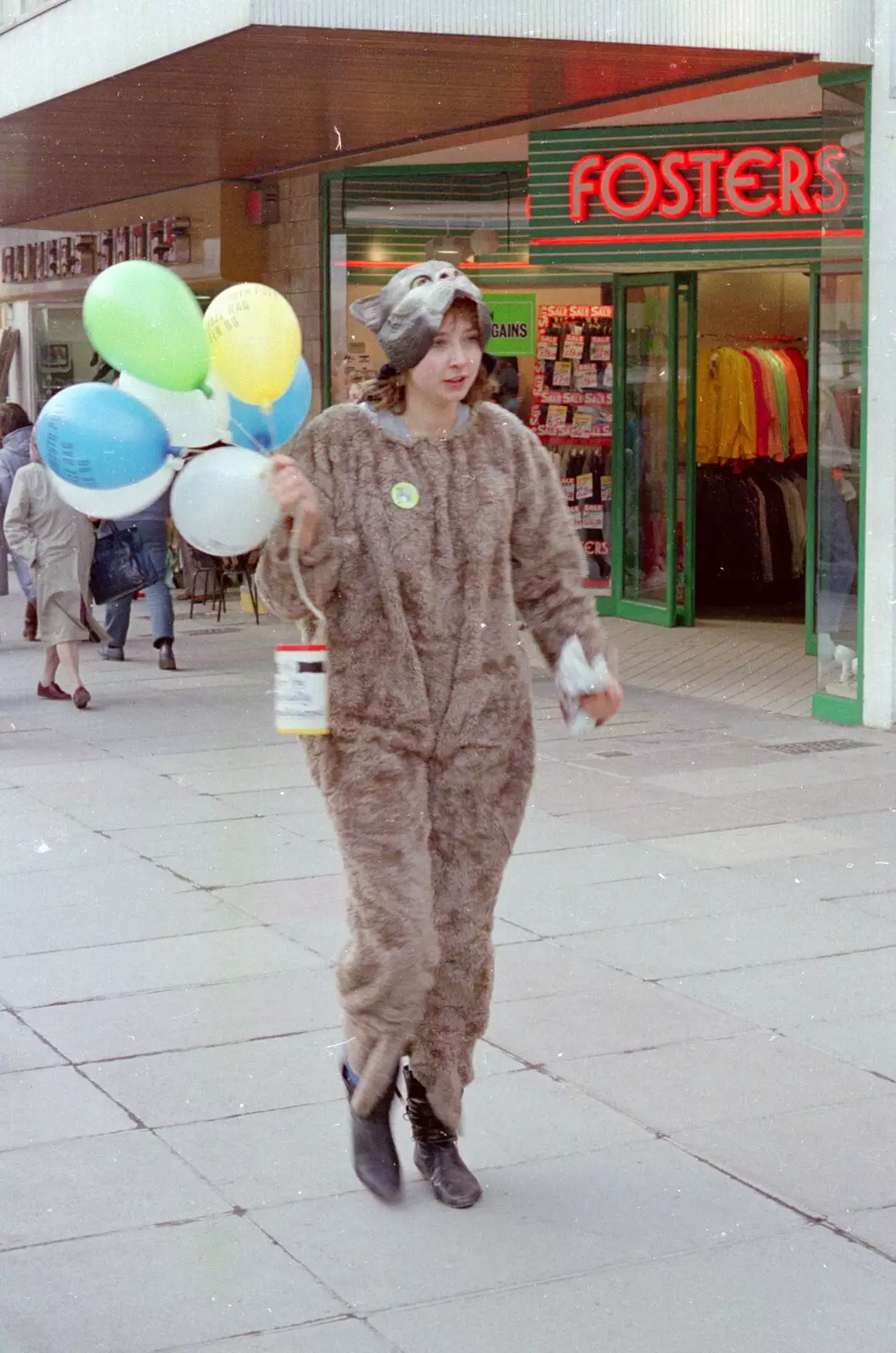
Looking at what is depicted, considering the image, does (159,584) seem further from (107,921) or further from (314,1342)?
(314,1342)

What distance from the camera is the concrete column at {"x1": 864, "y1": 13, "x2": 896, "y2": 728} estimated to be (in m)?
9.89

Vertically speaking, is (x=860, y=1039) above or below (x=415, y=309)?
below

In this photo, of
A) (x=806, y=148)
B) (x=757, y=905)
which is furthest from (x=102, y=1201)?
(x=806, y=148)

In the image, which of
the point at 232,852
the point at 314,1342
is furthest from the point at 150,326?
the point at 232,852

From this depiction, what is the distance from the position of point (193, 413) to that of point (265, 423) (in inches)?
6.4

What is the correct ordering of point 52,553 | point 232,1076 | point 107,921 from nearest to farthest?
1. point 232,1076
2. point 107,921
3. point 52,553

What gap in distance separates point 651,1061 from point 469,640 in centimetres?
150

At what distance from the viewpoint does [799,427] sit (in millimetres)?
15203

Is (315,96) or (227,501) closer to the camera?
(227,501)

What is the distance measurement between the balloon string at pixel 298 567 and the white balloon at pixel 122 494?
1.49 feet

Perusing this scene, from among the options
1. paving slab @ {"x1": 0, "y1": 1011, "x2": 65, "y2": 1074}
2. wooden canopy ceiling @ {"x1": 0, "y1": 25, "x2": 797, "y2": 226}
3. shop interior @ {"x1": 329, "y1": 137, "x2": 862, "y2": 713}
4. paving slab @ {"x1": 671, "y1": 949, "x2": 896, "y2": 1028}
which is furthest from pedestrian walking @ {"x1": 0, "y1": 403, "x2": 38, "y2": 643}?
paving slab @ {"x1": 671, "y1": 949, "x2": 896, "y2": 1028}

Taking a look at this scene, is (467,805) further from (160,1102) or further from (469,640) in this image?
(160,1102)

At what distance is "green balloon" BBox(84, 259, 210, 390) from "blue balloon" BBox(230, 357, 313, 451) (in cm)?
18

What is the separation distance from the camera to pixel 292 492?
12.5 feet
